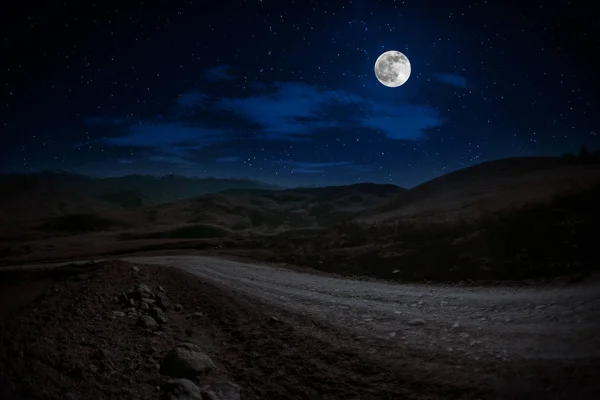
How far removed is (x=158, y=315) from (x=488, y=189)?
32921mm

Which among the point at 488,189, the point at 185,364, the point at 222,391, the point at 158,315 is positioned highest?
the point at 488,189

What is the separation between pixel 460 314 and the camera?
8.65m

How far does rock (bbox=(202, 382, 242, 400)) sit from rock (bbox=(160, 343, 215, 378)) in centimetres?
52

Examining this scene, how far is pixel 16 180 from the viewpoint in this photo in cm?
19125

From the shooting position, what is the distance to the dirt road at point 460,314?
6062 mm

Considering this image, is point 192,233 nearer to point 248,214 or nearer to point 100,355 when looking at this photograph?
point 248,214

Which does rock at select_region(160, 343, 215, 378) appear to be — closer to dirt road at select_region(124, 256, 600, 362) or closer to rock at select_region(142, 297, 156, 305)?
dirt road at select_region(124, 256, 600, 362)

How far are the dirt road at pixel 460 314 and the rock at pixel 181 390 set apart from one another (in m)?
4.04

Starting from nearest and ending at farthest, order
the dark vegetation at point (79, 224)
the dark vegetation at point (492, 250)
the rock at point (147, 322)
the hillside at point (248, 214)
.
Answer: the rock at point (147, 322), the dark vegetation at point (492, 250), the dark vegetation at point (79, 224), the hillside at point (248, 214)

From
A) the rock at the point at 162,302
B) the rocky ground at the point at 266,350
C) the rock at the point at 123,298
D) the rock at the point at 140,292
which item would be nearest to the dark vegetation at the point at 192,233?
the rock at the point at 140,292

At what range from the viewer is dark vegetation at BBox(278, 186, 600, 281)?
506 inches

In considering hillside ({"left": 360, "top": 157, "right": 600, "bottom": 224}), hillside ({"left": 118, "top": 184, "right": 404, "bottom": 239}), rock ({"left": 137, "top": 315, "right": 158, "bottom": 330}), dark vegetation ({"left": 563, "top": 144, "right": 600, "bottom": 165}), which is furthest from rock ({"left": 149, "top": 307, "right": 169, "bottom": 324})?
hillside ({"left": 118, "top": 184, "right": 404, "bottom": 239})

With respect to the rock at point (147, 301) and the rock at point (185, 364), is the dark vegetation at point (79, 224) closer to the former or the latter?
the rock at point (147, 301)

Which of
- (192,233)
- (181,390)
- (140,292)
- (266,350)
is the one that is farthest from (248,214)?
(181,390)
